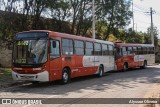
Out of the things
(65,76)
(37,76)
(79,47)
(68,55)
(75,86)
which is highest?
(79,47)

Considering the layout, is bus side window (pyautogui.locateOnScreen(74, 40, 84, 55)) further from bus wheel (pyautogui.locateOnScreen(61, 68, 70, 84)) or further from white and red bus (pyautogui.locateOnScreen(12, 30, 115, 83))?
bus wheel (pyautogui.locateOnScreen(61, 68, 70, 84))

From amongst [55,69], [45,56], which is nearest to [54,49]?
[45,56]

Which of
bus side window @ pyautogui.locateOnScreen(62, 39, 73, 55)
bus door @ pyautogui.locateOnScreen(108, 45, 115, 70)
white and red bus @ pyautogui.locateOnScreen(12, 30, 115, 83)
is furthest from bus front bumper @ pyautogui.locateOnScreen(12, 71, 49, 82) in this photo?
bus door @ pyautogui.locateOnScreen(108, 45, 115, 70)

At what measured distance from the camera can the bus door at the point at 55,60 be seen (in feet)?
60.1

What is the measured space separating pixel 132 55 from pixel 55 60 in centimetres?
1800

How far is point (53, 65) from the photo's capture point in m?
18.5

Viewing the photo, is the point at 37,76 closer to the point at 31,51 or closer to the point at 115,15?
the point at 31,51

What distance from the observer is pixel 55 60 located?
1867cm

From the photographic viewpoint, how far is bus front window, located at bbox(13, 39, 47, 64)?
17.9 meters

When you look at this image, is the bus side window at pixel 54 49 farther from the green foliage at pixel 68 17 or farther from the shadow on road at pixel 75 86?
the green foliage at pixel 68 17

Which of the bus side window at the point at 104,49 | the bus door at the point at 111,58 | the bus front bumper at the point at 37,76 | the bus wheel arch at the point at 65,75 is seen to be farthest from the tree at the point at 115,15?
the bus front bumper at the point at 37,76

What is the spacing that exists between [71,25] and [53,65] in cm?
2248

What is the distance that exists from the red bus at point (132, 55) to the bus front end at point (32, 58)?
1471 centimetres

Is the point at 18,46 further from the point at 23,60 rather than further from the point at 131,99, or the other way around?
the point at 131,99
